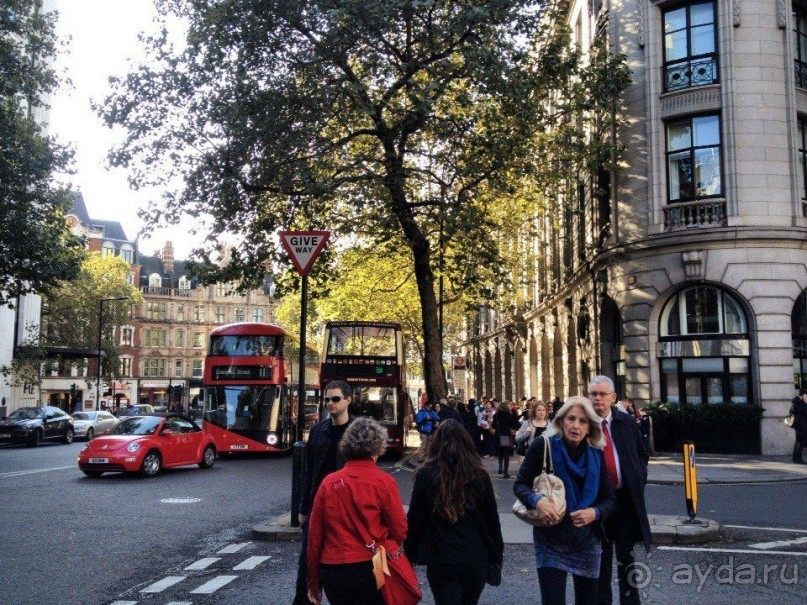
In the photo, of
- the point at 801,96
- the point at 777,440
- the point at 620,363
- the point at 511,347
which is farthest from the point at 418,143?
the point at 511,347

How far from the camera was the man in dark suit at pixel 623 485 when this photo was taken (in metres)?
5.91

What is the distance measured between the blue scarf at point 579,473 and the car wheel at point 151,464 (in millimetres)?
15345

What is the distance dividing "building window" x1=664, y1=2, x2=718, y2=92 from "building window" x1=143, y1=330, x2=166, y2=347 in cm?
7598

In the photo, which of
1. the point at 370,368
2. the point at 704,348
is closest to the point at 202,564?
the point at 370,368

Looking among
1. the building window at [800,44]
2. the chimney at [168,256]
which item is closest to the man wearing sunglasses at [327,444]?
the building window at [800,44]

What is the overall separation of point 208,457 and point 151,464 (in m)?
2.81

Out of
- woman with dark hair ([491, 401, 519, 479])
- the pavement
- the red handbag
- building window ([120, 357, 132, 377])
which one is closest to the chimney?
building window ([120, 357, 132, 377])

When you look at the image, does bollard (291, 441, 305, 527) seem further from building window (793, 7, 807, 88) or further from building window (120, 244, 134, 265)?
building window (120, 244, 134, 265)

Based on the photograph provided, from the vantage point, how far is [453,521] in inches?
176

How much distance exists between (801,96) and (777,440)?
10230 mm

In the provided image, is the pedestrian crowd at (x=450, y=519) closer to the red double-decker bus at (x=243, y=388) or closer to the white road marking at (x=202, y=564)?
the white road marking at (x=202, y=564)

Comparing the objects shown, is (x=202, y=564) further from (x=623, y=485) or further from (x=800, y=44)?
(x=800, y=44)

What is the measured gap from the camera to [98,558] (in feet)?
29.7

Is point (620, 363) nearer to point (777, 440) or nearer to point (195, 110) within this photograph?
point (777, 440)
